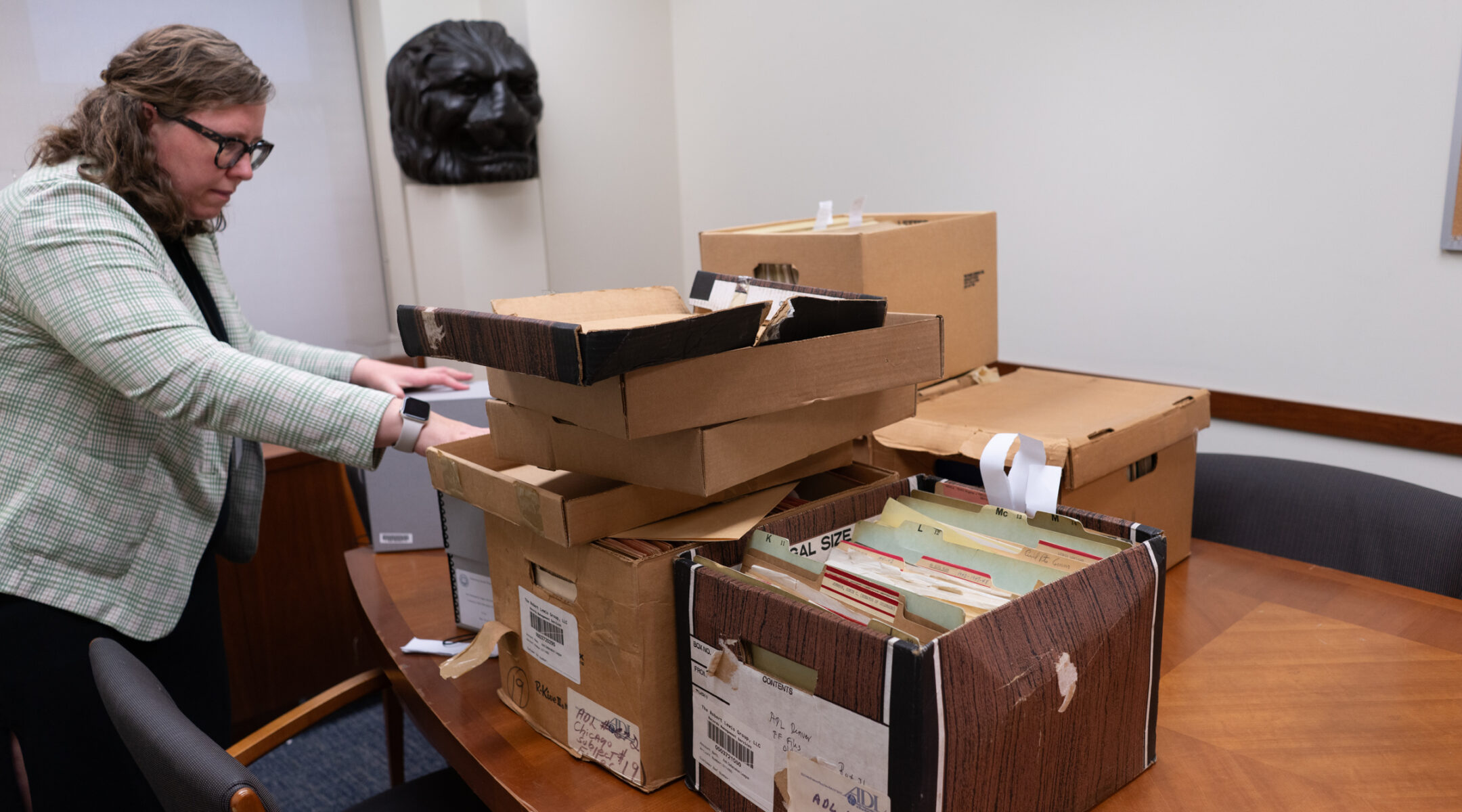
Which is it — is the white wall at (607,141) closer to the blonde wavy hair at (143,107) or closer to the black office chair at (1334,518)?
the blonde wavy hair at (143,107)

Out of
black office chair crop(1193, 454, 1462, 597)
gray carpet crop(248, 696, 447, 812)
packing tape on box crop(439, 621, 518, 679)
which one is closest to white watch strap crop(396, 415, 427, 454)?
packing tape on box crop(439, 621, 518, 679)

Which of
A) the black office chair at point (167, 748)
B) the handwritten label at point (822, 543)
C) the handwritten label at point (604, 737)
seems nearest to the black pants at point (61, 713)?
the black office chair at point (167, 748)

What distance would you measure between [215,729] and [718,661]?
1114 millimetres

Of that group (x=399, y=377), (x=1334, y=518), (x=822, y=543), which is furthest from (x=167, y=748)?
(x=1334, y=518)

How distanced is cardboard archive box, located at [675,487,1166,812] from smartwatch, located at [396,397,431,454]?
53 cm

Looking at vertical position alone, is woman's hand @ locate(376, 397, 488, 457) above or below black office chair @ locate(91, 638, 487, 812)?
above

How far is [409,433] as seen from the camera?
47.5 inches

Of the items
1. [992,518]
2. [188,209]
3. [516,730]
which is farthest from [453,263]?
[992,518]

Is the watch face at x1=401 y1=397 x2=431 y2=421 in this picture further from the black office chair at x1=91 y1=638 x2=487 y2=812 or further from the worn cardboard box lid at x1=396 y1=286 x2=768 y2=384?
the black office chair at x1=91 y1=638 x2=487 y2=812

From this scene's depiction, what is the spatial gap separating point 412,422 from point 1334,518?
4.85 feet

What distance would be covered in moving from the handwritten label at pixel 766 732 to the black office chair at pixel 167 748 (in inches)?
14.7

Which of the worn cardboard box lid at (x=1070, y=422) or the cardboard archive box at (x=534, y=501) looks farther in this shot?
the worn cardboard box lid at (x=1070, y=422)

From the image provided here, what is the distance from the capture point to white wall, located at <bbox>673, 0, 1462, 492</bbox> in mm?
1756

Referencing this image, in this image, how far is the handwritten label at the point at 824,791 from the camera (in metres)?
0.69
